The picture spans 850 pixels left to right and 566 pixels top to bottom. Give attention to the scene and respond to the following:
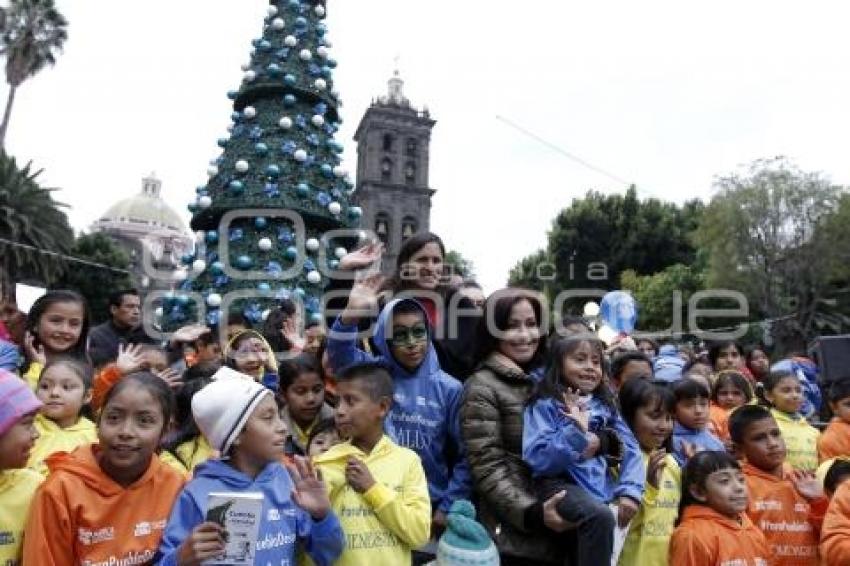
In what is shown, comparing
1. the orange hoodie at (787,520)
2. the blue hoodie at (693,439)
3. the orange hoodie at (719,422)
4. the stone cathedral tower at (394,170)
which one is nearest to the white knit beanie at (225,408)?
the blue hoodie at (693,439)

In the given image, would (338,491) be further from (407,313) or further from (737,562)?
(737,562)

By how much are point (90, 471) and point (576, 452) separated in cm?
178

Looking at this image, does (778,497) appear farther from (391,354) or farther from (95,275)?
(95,275)

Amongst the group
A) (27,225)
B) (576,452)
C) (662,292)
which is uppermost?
(27,225)

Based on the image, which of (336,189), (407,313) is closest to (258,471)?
(407,313)

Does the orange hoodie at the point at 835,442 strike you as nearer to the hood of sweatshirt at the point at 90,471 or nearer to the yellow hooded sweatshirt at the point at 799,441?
the yellow hooded sweatshirt at the point at 799,441

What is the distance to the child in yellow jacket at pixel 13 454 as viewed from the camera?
7.83 feet

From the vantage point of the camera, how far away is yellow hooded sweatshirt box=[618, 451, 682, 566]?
11.4ft

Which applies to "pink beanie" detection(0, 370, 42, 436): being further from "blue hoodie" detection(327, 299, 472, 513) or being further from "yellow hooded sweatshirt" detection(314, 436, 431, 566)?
"blue hoodie" detection(327, 299, 472, 513)

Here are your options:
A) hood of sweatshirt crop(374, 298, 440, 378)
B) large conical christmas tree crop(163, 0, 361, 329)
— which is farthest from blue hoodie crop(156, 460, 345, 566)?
large conical christmas tree crop(163, 0, 361, 329)

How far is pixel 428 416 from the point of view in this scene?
10.6ft

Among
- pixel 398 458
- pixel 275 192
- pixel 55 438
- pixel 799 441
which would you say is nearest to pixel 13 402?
pixel 55 438

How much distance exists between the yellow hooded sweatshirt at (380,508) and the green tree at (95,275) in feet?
103

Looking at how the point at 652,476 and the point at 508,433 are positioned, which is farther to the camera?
the point at 652,476
